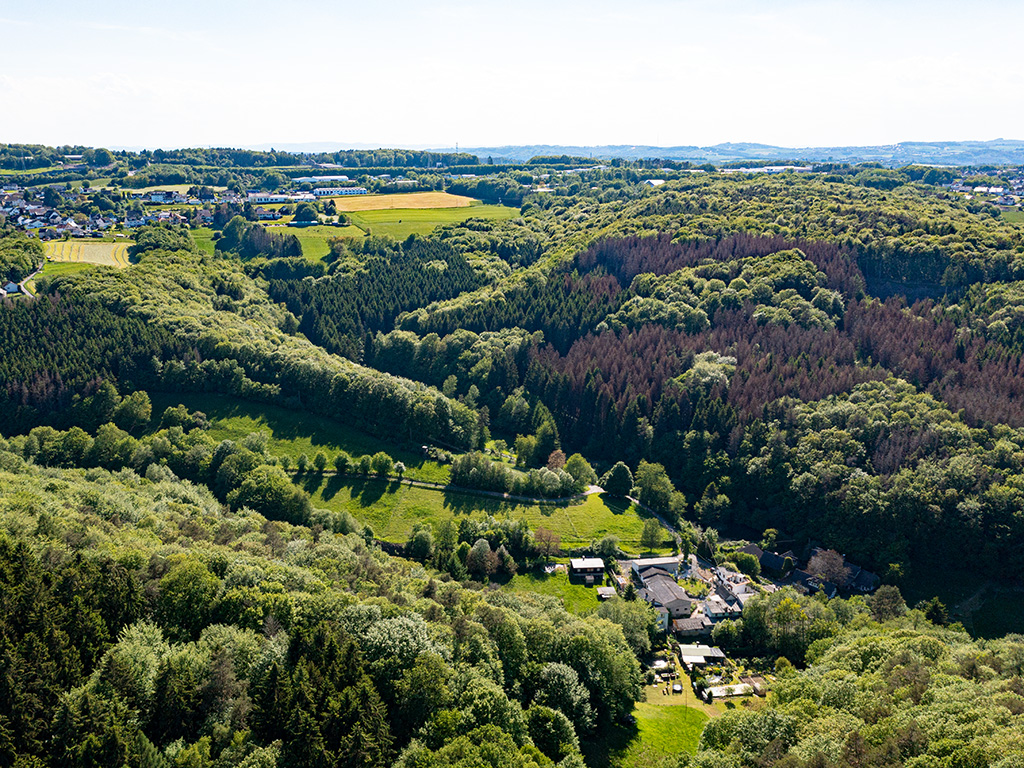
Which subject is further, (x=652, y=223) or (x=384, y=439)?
(x=652, y=223)

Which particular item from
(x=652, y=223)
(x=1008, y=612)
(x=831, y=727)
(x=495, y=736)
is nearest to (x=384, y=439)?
(x=495, y=736)

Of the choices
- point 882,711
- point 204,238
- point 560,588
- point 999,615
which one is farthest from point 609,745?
point 204,238

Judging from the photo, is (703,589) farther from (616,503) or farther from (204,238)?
(204,238)

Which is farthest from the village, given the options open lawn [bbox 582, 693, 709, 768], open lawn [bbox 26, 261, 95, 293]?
open lawn [bbox 26, 261, 95, 293]

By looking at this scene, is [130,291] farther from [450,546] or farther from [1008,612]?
[1008,612]

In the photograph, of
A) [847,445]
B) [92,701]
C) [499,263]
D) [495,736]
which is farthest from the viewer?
[499,263]

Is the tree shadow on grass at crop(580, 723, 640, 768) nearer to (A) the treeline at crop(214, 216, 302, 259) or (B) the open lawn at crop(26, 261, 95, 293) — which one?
(B) the open lawn at crop(26, 261, 95, 293)
